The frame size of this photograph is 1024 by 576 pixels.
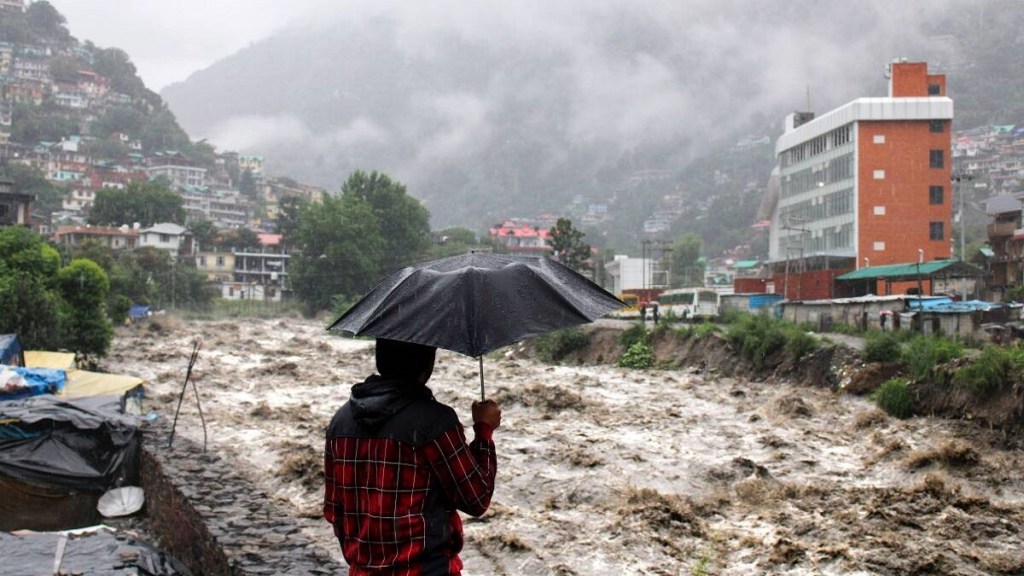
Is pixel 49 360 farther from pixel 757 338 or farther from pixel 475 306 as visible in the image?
pixel 475 306

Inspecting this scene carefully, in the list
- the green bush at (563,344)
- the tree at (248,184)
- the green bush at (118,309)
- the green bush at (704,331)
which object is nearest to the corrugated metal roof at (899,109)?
the green bush at (704,331)

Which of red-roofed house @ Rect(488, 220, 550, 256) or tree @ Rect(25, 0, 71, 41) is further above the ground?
tree @ Rect(25, 0, 71, 41)

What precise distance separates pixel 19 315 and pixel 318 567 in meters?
19.6

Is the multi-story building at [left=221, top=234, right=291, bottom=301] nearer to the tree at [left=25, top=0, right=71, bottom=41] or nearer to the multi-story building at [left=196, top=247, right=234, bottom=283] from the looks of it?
the multi-story building at [left=196, top=247, right=234, bottom=283]

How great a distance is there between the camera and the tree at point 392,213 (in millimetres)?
74000

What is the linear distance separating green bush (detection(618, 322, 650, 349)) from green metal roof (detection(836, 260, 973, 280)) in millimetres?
8897

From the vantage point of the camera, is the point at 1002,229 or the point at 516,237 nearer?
the point at 1002,229

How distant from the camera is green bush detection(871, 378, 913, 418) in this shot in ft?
57.5

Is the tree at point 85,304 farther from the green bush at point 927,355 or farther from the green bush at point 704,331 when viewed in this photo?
the green bush at point 927,355

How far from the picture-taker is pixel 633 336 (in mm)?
30969

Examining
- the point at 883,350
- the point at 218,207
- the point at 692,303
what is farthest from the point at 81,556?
the point at 218,207

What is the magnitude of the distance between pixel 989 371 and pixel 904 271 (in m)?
19.1

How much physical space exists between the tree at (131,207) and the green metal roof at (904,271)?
61364 mm

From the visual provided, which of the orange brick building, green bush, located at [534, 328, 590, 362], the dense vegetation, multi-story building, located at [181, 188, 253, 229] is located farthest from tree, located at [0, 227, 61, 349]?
multi-story building, located at [181, 188, 253, 229]
